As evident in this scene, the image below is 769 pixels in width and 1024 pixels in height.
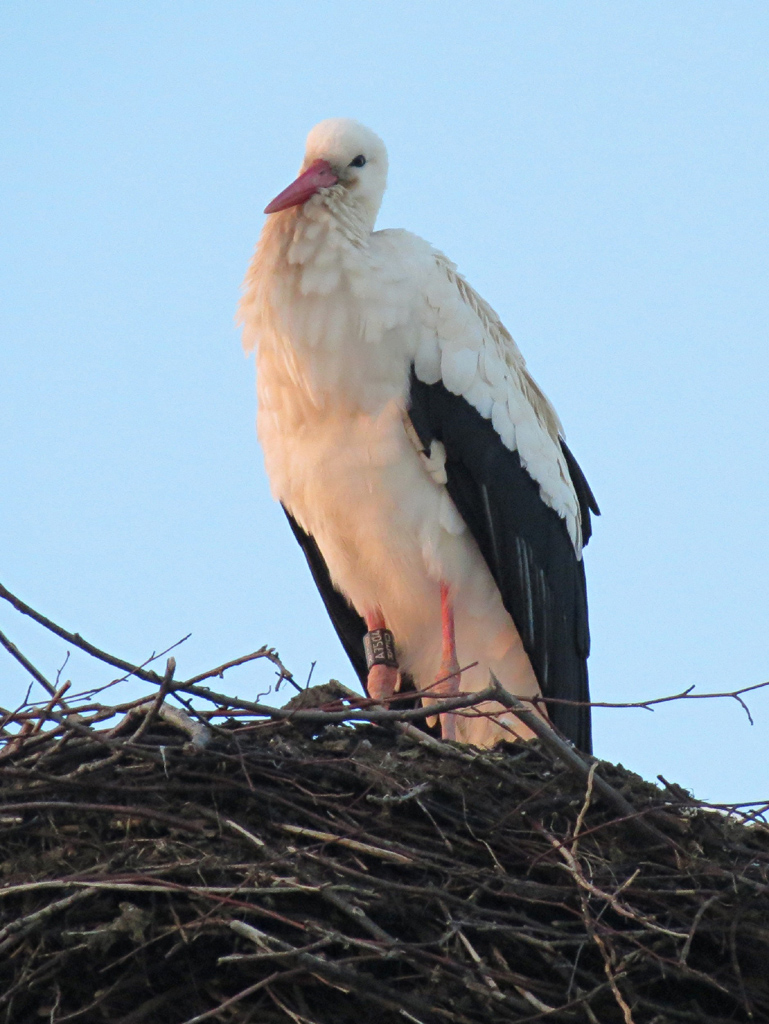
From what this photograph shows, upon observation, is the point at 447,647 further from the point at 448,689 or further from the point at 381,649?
the point at 381,649

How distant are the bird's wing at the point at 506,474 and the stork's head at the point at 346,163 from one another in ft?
1.23

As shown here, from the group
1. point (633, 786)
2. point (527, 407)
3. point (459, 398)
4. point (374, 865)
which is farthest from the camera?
point (527, 407)

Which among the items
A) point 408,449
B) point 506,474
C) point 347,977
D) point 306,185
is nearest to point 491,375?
point 506,474

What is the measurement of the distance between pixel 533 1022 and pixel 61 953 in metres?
1.07

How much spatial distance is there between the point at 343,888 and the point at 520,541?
2.20 m

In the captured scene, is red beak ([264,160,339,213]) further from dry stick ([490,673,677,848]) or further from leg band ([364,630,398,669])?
dry stick ([490,673,677,848])

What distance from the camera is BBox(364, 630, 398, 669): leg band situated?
5.89m

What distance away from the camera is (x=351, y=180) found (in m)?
5.94

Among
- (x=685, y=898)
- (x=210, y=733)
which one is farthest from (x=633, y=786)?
(x=210, y=733)

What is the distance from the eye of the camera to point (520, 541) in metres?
5.69

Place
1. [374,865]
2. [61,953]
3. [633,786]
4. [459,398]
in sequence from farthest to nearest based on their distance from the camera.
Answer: [459,398] → [633,786] → [374,865] → [61,953]

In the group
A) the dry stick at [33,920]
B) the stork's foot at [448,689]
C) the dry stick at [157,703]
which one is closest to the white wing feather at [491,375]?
the stork's foot at [448,689]

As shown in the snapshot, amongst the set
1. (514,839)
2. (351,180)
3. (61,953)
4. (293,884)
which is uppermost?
(351,180)

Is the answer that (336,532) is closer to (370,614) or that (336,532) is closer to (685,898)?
(370,614)
